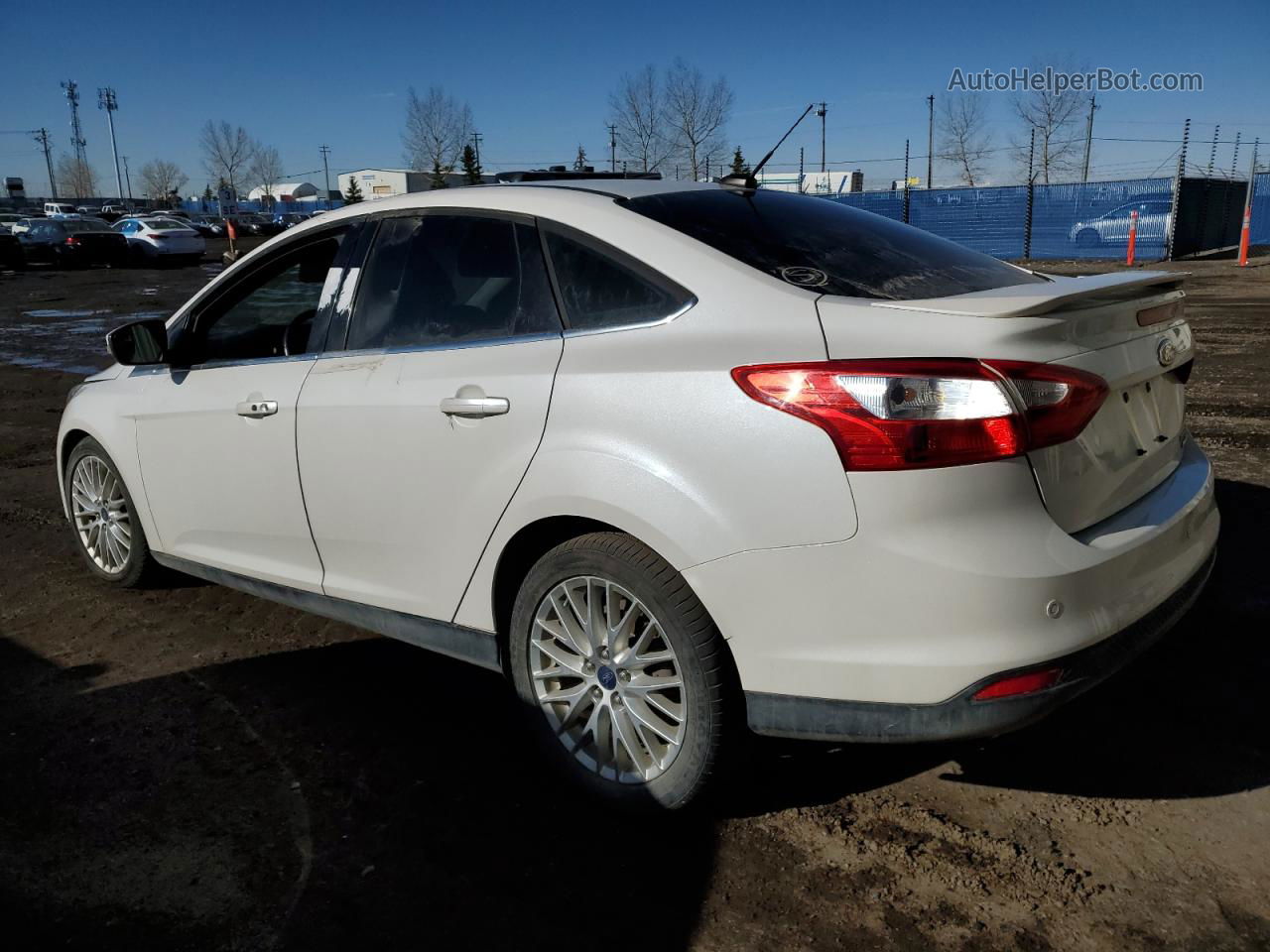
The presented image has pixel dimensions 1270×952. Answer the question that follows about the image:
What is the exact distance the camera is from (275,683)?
382 centimetres

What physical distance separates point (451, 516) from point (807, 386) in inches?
46.3

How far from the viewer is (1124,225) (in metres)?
27.9

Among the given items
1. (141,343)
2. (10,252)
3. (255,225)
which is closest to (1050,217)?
(141,343)

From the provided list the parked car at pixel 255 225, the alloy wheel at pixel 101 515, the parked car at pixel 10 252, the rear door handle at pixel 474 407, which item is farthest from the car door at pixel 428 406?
the parked car at pixel 255 225

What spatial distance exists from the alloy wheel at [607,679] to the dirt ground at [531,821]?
19 cm

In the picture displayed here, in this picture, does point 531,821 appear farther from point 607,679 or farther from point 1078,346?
point 1078,346

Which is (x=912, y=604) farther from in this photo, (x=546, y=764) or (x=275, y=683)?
(x=275, y=683)

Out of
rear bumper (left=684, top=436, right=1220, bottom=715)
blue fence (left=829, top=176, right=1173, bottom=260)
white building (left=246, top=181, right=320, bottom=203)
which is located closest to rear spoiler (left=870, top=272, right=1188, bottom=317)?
rear bumper (left=684, top=436, right=1220, bottom=715)

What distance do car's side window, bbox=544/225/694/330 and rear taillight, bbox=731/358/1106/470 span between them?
1.67 feet

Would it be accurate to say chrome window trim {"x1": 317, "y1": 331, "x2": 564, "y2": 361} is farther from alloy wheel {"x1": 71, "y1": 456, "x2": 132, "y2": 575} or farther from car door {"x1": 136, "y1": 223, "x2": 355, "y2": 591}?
alloy wheel {"x1": 71, "y1": 456, "x2": 132, "y2": 575}

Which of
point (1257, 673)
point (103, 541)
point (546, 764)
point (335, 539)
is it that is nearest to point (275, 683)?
point (335, 539)

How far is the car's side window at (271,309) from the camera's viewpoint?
12.4 feet

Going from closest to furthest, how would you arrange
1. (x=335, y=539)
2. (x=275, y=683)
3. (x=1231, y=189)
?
(x=335, y=539) → (x=275, y=683) → (x=1231, y=189)

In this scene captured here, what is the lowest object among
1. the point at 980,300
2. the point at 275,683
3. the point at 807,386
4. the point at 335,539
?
the point at 275,683
